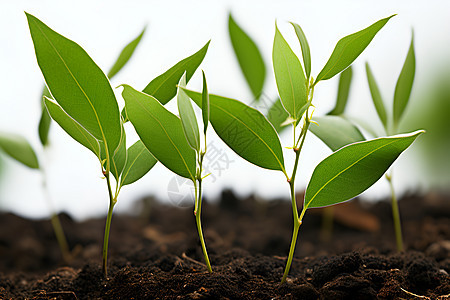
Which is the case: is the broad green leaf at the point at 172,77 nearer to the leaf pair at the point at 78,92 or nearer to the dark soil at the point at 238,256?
the leaf pair at the point at 78,92

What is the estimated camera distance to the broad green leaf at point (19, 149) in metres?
0.83

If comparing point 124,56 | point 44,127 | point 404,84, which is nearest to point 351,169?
point 404,84

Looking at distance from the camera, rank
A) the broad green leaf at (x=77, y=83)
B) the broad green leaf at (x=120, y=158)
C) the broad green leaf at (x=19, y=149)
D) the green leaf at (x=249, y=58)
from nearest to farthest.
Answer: the broad green leaf at (x=77, y=83) → the broad green leaf at (x=120, y=158) → the broad green leaf at (x=19, y=149) → the green leaf at (x=249, y=58)

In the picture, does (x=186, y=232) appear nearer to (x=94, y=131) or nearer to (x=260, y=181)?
(x=260, y=181)

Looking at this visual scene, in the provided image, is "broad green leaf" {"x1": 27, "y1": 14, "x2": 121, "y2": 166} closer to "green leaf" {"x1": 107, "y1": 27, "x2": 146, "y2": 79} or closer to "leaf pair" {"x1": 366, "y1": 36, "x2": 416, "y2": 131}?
"green leaf" {"x1": 107, "y1": 27, "x2": 146, "y2": 79}

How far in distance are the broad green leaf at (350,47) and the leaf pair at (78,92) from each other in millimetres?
284

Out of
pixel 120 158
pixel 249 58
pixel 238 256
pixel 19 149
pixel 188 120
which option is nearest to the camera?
pixel 188 120

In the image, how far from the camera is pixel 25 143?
851 mm

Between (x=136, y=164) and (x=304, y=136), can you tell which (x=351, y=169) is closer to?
(x=304, y=136)

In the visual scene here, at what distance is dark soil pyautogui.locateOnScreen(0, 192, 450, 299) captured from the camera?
548 mm

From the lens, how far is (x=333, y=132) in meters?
0.62

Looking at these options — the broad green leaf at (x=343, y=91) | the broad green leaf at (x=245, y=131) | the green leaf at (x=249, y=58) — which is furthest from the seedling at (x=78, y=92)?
the green leaf at (x=249, y=58)

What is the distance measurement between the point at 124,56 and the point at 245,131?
1.00ft

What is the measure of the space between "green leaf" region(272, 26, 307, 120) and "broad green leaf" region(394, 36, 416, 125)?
12.4 inches
